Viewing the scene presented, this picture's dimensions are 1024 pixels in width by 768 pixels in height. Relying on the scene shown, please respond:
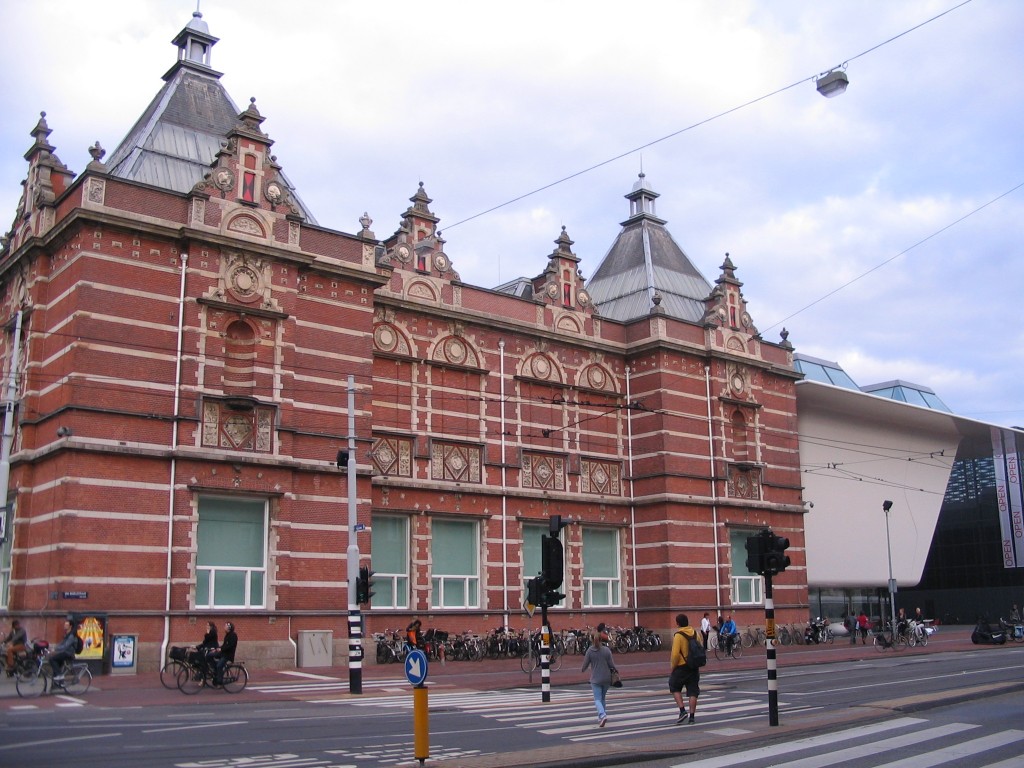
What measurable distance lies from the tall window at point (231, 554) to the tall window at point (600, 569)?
45.8ft

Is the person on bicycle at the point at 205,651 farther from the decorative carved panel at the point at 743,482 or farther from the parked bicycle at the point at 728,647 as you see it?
the decorative carved panel at the point at 743,482

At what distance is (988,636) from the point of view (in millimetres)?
42188

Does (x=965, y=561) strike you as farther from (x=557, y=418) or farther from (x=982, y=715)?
(x=982, y=715)

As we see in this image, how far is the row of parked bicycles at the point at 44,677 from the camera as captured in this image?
2155 centimetres

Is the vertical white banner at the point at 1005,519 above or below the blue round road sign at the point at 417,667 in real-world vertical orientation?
above

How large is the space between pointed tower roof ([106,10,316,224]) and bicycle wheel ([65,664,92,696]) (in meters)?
13.9

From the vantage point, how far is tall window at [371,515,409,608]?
1296 inches

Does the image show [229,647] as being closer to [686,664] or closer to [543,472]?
[686,664]

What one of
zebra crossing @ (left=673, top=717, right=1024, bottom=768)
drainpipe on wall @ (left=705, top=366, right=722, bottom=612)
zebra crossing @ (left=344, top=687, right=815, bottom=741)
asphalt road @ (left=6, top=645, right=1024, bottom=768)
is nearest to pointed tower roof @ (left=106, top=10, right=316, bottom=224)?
asphalt road @ (left=6, top=645, right=1024, bottom=768)

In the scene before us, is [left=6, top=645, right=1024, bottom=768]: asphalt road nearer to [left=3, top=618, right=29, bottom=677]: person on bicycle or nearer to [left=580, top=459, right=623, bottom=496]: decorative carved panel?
[left=3, top=618, right=29, bottom=677]: person on bicycle

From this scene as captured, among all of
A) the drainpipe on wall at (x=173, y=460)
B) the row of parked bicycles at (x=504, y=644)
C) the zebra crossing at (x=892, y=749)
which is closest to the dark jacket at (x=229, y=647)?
the drainpipe on wall at (x=173, y=460)

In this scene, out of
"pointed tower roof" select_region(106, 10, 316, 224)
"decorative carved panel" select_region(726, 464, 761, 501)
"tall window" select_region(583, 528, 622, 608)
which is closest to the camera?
"pointed tower roof" select_region(106, 10, 316, 224)

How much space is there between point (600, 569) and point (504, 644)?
6.72 m

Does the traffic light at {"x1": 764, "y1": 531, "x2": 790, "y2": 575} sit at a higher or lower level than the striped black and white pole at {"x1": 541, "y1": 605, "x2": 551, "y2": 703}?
higher
